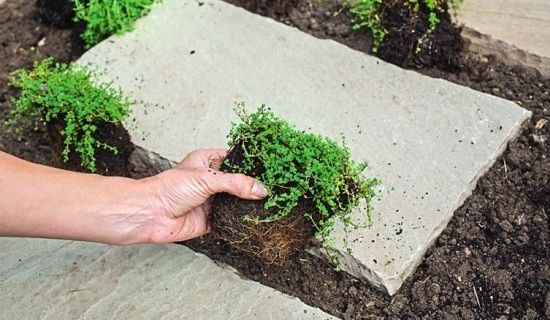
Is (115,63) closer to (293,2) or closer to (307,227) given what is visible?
(293,2)

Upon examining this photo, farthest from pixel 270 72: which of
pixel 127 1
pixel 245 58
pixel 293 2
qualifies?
pixel 127 1

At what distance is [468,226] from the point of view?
3902 millimetres

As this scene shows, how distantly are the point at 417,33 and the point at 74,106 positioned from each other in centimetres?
199

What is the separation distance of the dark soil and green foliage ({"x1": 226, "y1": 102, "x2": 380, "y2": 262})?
0.47 metres

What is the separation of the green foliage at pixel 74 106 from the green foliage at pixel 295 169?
3.19 feet

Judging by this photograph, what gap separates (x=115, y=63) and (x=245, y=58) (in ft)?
2.61

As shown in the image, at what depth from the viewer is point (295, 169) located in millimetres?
3285

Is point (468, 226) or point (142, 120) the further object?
point (142, 120)

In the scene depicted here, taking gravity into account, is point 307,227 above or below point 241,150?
below

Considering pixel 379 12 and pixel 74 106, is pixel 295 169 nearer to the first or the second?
pixel 74 106

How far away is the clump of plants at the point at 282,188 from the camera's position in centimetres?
330

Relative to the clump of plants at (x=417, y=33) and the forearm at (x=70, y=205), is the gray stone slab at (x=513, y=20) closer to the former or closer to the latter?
the clump of plants at (x=417, y=33)

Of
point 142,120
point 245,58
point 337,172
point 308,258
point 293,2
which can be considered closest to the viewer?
point 337,172

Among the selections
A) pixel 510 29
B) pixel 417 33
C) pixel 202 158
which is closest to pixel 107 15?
pixel 202 158
